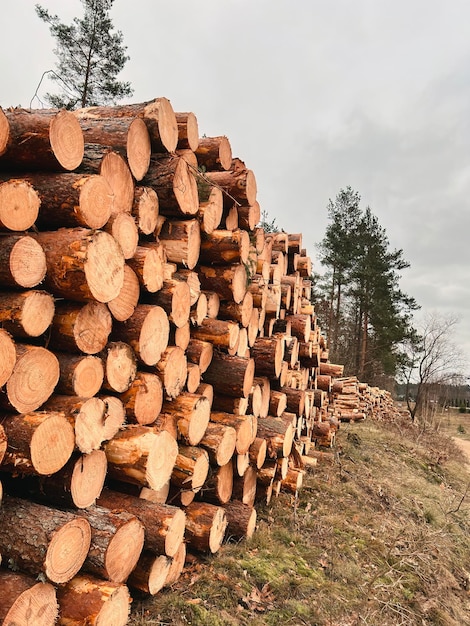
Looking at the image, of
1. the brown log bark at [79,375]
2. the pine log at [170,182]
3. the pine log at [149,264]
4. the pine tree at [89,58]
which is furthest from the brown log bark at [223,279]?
the pine tree at [89,58]

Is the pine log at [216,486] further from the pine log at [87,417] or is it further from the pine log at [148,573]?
the pine log at [87,417]

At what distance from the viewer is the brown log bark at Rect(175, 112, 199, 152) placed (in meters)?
4.23

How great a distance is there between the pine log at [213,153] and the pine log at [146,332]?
6.71ft

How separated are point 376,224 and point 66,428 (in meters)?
30.2

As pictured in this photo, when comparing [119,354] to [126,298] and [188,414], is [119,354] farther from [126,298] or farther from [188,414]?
[188,414]

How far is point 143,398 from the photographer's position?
3.47 m

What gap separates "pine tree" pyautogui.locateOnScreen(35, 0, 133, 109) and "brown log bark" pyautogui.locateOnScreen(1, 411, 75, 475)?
16.1m

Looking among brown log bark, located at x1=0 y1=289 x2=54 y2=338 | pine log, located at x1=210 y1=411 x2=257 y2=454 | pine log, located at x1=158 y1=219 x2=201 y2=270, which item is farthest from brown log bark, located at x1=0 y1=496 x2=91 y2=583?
pine log, located at x1=158 y1=219 x2=201 y2=270

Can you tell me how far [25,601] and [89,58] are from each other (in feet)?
59.7

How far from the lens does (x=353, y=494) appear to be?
22.2 ft

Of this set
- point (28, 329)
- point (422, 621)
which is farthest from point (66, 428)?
point (422, 621)

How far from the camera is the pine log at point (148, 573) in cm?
329

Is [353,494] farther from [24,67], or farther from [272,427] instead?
[24,67]

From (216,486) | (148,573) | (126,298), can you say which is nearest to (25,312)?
(126,298)
